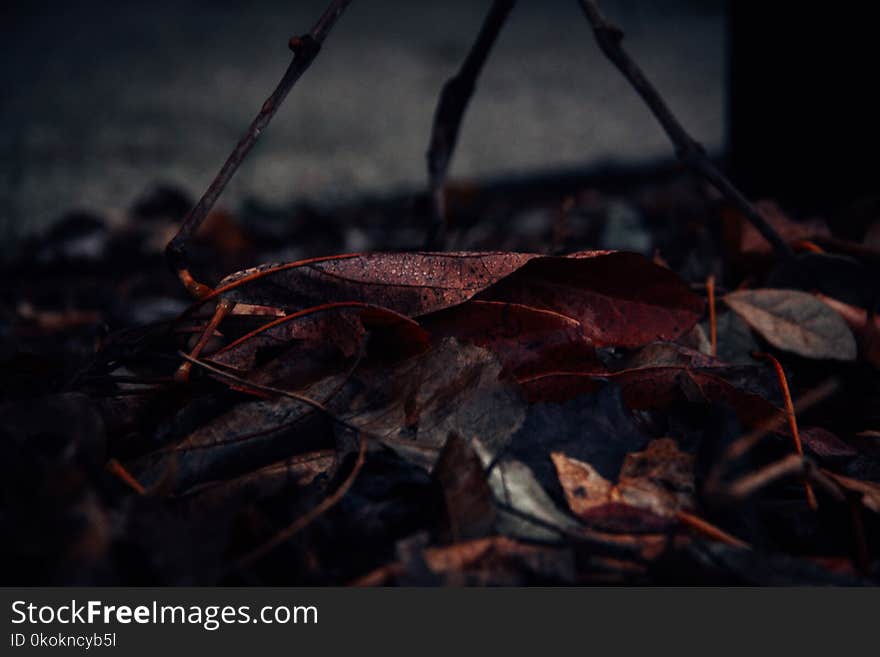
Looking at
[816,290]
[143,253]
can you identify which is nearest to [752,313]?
[816,290]

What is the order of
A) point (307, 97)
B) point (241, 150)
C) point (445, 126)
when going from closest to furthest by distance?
point (241, 150)
point (445, 126)
point (307, 97)

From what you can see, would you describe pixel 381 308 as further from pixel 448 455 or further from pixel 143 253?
pixel 143 253

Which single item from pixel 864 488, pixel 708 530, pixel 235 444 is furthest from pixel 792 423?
pixel 235 444

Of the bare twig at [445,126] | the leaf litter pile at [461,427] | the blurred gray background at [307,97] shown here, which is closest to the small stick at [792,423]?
the leaf litter pile at [461,427]

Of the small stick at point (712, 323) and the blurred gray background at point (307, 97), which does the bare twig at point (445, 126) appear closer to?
the small stick at point (712, 323)

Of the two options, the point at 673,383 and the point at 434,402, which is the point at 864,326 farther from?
the point at 434,402
